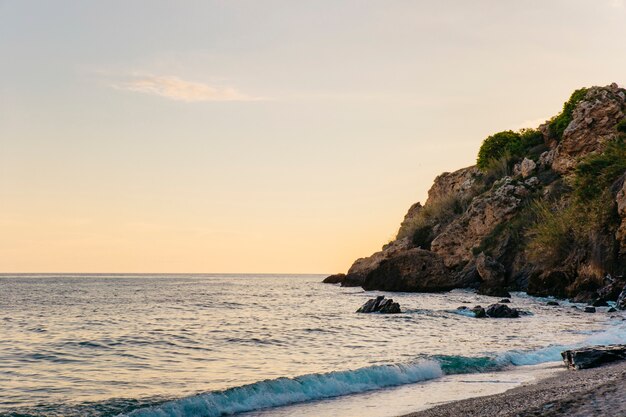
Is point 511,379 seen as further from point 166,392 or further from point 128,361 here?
point 128,361

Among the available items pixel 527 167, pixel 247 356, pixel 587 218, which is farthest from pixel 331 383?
pixel 527 167

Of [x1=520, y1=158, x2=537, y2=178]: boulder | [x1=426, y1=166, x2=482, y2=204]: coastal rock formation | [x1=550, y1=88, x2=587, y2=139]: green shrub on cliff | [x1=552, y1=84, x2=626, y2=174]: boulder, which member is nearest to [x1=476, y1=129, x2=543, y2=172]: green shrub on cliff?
[x1=426, y1=166, x2=482, y2=204]: coastal rock formation

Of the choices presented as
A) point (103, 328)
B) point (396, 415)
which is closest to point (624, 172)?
point (103, 328)

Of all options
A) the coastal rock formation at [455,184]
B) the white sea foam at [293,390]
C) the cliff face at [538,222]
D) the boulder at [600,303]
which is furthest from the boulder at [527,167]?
the white sea foam at [293,390]

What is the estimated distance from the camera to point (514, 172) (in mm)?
89188

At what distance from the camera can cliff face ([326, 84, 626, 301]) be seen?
156 feet

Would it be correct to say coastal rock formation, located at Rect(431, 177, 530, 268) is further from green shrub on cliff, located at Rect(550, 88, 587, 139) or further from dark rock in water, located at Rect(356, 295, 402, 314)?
dark rock in water, located at Rect(356, 295, 402, 314)

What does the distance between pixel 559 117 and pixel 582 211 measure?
132 ft

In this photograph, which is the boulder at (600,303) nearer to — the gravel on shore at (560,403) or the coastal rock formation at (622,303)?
the coastal rock formation at (622,303)

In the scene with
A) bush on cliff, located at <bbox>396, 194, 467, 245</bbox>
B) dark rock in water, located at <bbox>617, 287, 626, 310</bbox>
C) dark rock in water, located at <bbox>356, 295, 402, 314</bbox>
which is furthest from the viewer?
A: bush on cliff, located at <bbox>396, 194, 467, 245</bbox>

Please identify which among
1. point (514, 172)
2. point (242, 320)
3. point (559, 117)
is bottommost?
point (242, 320)

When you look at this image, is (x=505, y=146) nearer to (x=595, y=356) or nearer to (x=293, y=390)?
(x=595, y=356)

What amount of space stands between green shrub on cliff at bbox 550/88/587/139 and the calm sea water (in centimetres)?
5541

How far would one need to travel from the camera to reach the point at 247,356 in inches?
805
